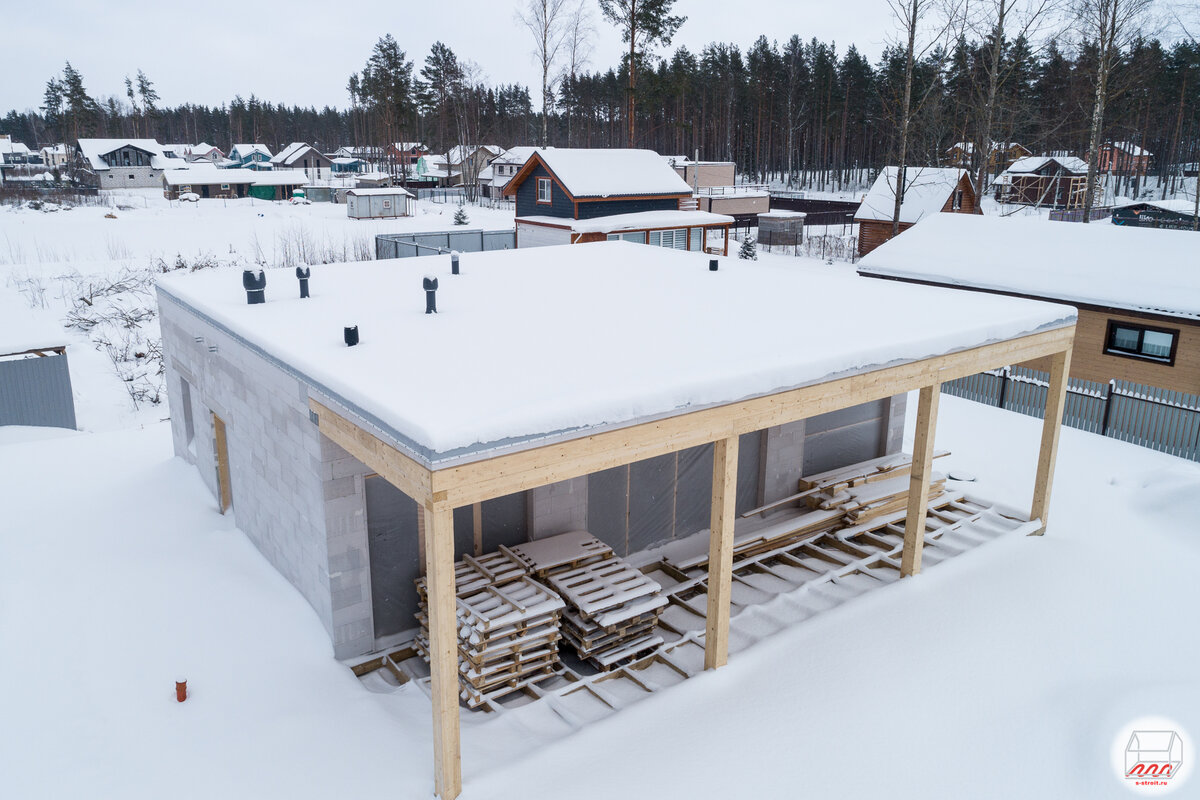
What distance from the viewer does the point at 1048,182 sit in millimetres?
58500

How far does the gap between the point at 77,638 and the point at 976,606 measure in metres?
10.1

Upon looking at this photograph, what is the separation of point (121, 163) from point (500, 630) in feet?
265

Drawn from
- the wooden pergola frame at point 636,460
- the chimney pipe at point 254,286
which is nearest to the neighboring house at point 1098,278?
the wooden pergola frame at point 636,460

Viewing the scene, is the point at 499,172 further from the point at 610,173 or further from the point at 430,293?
the point at 430,293

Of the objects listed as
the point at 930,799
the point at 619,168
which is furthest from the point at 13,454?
the point at 619,168

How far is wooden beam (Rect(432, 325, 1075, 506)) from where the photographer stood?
6.28 metres

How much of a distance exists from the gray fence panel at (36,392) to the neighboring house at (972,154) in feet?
100

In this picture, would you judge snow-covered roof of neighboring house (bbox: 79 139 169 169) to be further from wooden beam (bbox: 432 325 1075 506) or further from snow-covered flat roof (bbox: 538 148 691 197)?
wooden beam (bbox: 432 325 1075 506)

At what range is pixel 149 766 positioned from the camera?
6.87 meters

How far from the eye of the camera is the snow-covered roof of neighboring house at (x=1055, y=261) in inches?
703

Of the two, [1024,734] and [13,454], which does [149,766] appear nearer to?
[1024,734]

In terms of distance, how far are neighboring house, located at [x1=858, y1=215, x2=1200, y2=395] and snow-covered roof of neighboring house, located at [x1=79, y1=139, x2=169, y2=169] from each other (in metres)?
73.2

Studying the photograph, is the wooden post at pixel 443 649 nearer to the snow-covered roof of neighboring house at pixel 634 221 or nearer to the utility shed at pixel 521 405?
the utility shed at pixel 521 405

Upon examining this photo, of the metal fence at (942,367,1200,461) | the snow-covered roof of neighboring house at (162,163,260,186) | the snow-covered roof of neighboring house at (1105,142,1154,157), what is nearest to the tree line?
the snow-covered roof of neighboring house at (1105,142,1154,157)
